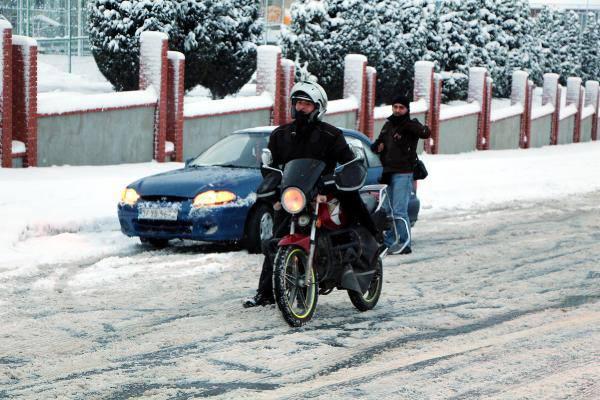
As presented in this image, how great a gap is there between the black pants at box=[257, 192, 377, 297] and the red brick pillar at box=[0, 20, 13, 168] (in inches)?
447

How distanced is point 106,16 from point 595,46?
52.7 metres

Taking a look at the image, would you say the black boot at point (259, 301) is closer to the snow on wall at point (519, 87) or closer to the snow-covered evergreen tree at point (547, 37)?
the snow on wall at point (519, 87)

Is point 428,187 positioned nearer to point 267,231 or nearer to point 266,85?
point 266,85

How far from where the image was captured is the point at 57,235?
14.2 meters

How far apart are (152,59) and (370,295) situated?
49.6 feet

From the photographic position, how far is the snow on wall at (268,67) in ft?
88.8

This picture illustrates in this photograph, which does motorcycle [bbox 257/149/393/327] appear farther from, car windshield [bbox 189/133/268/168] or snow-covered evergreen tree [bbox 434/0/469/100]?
snow-covered evergreen tree [bbox 434/0/469/100]

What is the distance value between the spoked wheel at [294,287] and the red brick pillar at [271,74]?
18.2 meters

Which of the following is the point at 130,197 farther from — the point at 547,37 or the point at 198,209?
the point at 547,37

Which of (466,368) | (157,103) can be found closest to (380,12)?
(157,103)

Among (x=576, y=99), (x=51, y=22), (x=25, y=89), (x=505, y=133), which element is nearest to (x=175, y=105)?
(x=25, y=89)

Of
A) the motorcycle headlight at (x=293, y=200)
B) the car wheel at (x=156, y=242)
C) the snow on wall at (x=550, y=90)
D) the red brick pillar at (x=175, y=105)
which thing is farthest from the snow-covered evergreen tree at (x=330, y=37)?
the motorcycle headlight at (x=293, y=200)

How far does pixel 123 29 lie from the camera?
31859 millimetres

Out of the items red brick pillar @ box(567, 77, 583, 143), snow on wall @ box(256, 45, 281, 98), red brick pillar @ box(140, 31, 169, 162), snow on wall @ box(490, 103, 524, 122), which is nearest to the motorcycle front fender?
red brick pillar @ box(140, 31, 169, 162)
